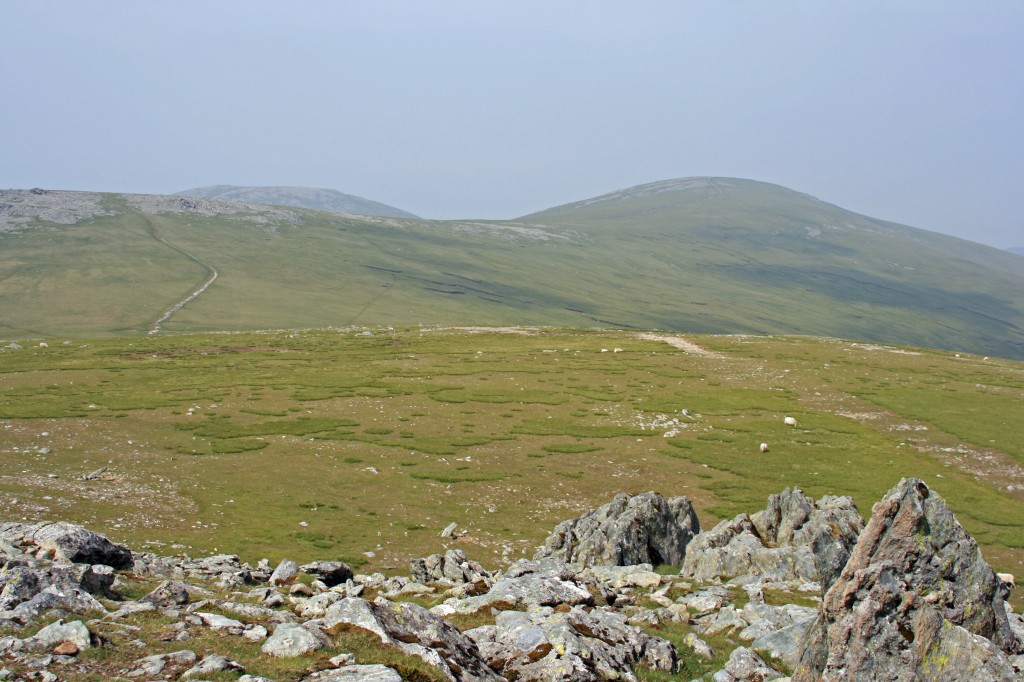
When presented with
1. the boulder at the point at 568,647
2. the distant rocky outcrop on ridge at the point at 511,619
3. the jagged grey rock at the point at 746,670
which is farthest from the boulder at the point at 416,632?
the jagged grey rock at the point at 746,670

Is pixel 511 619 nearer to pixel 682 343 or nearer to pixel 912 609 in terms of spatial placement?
pixel 912 609

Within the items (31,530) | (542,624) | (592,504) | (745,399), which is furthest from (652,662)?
(745,399)

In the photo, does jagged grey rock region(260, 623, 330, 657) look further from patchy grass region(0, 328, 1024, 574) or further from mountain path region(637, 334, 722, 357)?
mountain path region(637, 334, 722, 357)

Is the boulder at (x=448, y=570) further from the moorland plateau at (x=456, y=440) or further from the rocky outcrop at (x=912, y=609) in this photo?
the rocky outcrop at (x=912, y=609)

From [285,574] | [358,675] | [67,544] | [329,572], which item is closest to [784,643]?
[358,675]

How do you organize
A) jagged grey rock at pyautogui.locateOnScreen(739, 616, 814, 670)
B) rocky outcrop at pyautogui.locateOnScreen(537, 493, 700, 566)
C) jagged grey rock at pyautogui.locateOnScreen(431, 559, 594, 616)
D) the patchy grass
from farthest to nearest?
the patchy grass, rocky outcrop at pyautogui.locateOnScreen(537, 493, 700, 566), jagged grey rock at pyautogui.locateOnScreen(431, 559, 594, 616), jagged grey rock at pyautogui.locateOnScreen(739, 616, 814, 670)

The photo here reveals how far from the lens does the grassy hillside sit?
100 feet

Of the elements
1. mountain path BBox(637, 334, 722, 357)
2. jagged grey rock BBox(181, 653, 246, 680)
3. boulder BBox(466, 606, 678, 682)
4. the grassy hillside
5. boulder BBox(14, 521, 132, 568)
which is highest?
mountain path BBox(637, 334, 722, 357)

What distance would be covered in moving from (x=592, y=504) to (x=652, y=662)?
69.6ft

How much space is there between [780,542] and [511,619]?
50.5 feet

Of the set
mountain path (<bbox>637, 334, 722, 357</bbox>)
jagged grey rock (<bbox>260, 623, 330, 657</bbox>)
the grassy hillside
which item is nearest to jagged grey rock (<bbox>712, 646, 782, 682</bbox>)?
jagged grey rock (<bbox>260, 623, 330, 657</bbox>)

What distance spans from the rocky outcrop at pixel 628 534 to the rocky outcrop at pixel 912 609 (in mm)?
12757

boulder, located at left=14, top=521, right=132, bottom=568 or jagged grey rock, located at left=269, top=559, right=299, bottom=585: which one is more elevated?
boulder, located at left=14, top=521, right=132, bottom=568

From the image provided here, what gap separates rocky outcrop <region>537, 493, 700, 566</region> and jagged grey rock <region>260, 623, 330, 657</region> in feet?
48.8
